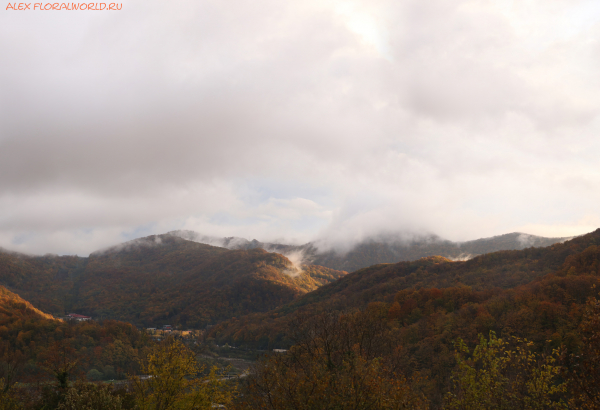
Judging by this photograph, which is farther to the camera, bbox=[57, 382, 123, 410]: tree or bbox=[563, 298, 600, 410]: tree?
bbox=[57, 382, 123, 410]: tree

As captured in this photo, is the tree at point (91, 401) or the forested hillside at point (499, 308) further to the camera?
the forested hillside at point (499, 308)

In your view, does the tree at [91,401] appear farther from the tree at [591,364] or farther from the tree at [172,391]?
the tree at [591,364]

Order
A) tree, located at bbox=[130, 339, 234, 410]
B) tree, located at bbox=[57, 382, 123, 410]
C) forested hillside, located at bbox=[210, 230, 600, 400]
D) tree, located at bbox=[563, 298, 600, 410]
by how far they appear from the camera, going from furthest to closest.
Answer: forested hillside, located at bbox=[210, 230, 600, 400]
tree, located at bbox=[130, 339, 234, 410]
tree, located at bbox=[57, 382, 123, 410]
tree, located at bbox=[563, 298, 600, 410]

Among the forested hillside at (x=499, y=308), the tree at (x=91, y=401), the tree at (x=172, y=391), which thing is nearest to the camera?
the tree at (x=91, y=401)

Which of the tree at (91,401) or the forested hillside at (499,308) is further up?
the tree at (91,401)

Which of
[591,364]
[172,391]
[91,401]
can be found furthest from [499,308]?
[91,401]

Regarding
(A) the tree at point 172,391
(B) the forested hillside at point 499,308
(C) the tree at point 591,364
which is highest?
(C) the tree at point 591,364

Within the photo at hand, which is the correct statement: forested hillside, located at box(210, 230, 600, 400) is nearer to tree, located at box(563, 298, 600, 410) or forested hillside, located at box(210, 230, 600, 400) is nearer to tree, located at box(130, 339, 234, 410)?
tree, located at box(130, 339, 234, 410)

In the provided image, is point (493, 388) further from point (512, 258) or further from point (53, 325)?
point (53, 325)

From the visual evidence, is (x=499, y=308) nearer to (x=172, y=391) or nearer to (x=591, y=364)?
(x=172, y=391)

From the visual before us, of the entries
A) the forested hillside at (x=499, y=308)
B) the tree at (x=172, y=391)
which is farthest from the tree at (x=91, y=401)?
the forested hillside at (x=499, y=308)

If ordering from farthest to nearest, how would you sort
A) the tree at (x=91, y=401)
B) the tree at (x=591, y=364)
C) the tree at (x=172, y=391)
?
the tree at (x=172, y=391) < the tree at (x=91, y=401) < the tree at (x=591, y=364)

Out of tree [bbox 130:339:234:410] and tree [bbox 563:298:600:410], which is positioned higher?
tree [bbox 563:298:600:410]

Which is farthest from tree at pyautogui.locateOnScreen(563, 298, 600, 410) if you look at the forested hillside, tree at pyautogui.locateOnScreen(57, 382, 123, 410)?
the forested hillside
